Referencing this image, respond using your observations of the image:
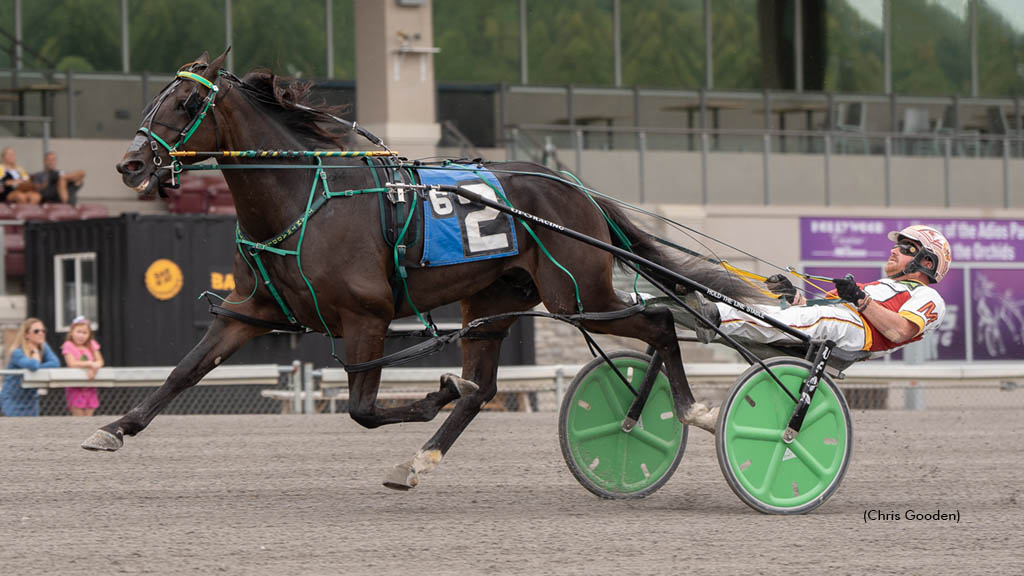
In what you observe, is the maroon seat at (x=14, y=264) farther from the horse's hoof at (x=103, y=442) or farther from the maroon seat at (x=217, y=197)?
the horse's hoof at (x=103, y=442)

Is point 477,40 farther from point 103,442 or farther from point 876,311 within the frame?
point 103,442

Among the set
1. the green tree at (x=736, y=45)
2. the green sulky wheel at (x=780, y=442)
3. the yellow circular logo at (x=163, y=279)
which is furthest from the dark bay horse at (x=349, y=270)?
the green tree at (x=736, y=45)

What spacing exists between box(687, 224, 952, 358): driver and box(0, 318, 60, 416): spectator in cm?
706

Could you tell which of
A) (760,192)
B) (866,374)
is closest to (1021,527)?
(866,374)

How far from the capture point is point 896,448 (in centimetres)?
1002

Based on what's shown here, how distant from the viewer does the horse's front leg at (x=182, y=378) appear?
640 cm

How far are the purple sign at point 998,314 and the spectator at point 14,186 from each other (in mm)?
11416

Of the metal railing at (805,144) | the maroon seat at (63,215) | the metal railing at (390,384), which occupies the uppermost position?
the metal railing at (805,144)

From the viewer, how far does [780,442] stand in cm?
669

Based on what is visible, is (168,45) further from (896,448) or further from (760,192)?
(896,448)

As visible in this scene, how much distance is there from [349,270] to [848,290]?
2.25 m

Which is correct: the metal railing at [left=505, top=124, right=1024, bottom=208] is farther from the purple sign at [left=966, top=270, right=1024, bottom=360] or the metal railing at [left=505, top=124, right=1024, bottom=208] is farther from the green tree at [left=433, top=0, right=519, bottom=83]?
the green tree at [left=433, top=0, right=519, bottom=83]

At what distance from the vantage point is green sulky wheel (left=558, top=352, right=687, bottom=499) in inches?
282

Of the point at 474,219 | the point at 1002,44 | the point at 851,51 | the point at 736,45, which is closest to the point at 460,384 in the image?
the point at 474,219
